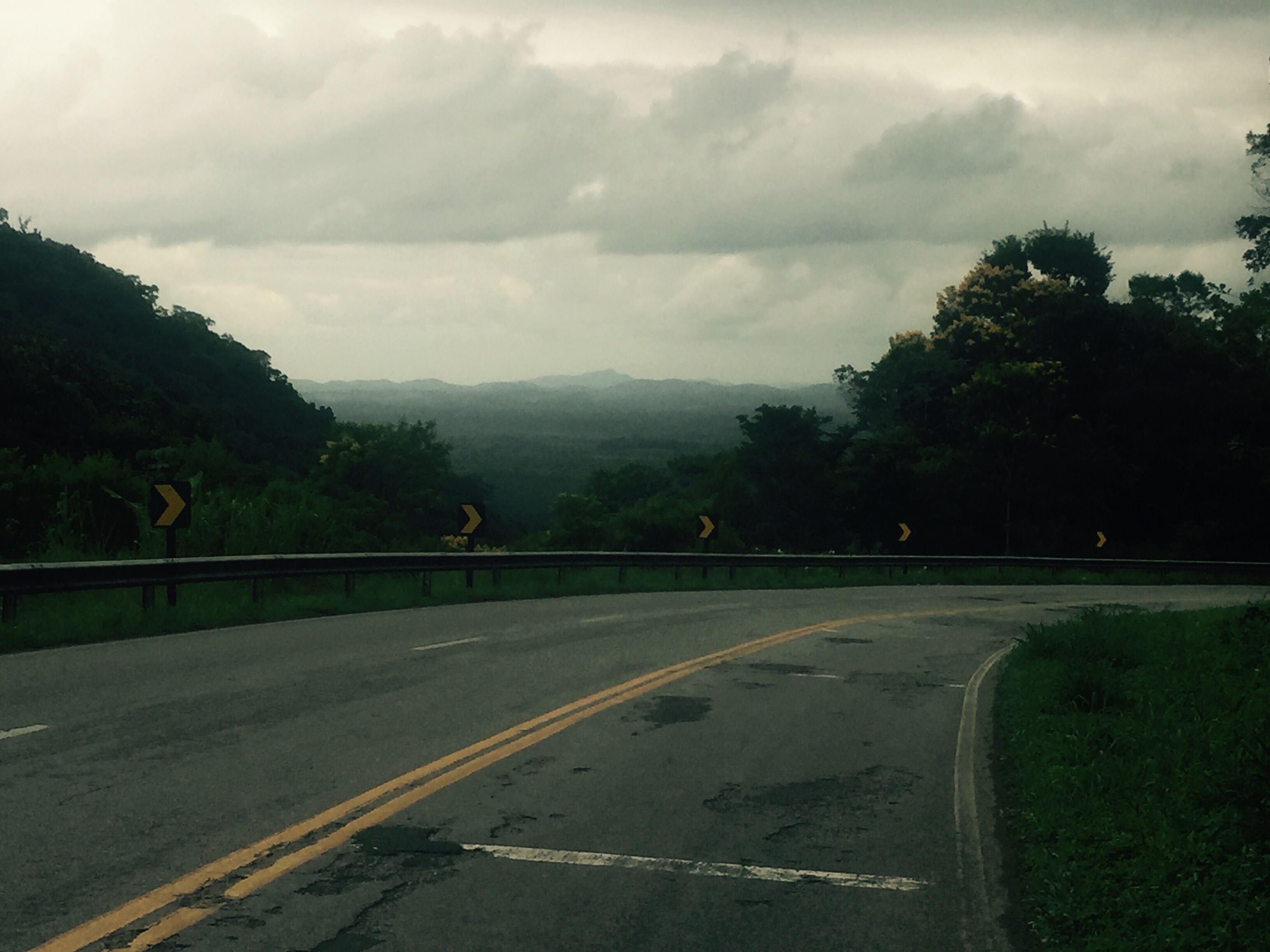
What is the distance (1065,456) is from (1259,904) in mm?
65978

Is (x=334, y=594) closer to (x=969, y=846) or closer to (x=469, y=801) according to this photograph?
(x=469, y=801)

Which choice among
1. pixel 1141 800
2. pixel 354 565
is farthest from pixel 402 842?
pixel 354 565

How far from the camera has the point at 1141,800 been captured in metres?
7.31

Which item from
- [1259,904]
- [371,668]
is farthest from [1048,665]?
[1259,904]

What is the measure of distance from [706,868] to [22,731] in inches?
211

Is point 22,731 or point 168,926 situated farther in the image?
point 22,731

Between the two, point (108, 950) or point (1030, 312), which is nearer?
point (108, 950)

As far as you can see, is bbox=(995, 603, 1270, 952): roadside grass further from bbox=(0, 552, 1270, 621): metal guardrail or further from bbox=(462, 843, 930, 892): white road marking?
bbox=(0, 552, 1270, 621): metal guardrail

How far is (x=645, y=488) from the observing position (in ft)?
401

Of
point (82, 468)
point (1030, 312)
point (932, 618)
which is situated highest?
point (1030, 312)

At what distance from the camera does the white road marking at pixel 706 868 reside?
612 cm

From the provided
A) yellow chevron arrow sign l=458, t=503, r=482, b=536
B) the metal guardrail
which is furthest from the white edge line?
yellow chevron arrow sign l=458, t=503, r=482, b=536

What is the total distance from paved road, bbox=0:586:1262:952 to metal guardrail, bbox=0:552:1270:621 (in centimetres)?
178

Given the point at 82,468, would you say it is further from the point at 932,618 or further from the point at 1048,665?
the point at 1048,665
